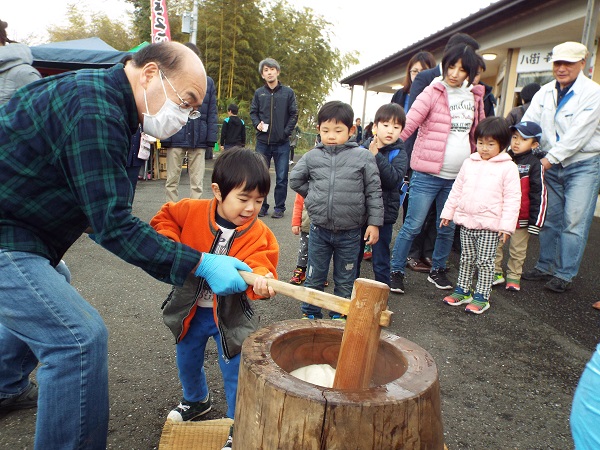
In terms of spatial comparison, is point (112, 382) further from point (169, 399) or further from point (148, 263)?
point (148, 263)

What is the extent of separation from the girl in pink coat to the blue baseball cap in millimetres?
590

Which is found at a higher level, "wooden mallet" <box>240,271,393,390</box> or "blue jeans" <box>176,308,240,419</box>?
"wooden mallet" <box>240,271,393,390</box>

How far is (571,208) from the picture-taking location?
433cm

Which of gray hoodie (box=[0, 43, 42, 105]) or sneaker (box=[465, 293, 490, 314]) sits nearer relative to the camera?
sneaker (box=[465, 293, 490, 314])

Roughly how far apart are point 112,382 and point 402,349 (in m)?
1.77

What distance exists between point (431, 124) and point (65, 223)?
10.8 feet

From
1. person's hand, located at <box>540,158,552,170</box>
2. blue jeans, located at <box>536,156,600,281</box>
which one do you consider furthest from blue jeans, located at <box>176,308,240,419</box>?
blue jeans, located at <box>536,156,600,281</box>

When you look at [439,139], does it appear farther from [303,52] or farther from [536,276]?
[303,52]

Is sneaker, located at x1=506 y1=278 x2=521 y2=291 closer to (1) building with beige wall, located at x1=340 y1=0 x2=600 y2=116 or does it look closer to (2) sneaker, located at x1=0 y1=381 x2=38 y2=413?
(1) building with beige wall, located at x1=340 y1=0 x2=600 y2=116

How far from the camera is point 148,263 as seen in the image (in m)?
1.65

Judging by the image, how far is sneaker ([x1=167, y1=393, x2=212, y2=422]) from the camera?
7.30 ft

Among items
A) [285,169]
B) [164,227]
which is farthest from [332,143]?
[285,169]

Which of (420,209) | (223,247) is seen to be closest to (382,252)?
(420,209)

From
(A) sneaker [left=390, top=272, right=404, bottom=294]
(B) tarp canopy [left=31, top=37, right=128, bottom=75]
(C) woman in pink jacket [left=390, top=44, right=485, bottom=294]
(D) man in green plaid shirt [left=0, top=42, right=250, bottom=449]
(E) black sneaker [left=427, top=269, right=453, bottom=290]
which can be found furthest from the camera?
(B) tarp canopy [left=31, top=37, right=128, bottom=75]
